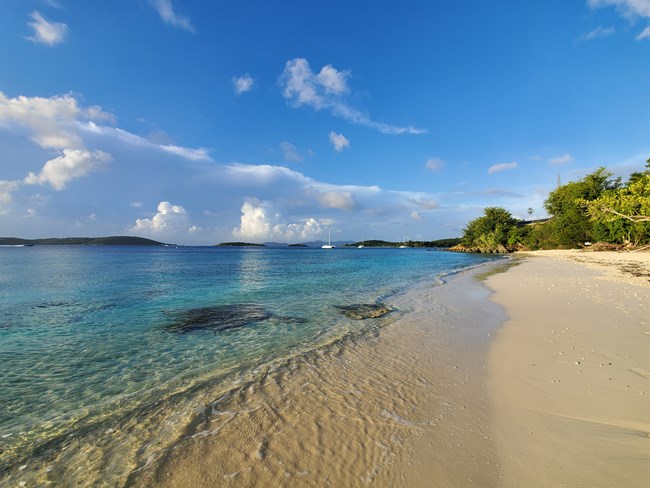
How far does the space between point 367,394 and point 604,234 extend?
82612 millimetres

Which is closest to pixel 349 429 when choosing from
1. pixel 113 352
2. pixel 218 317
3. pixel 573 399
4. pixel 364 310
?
pixel 573 399

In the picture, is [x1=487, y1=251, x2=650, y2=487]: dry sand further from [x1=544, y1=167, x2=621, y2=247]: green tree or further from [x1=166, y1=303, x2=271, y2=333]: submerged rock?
[x1=544, y1=167, x2=621, y2=247]: green tree

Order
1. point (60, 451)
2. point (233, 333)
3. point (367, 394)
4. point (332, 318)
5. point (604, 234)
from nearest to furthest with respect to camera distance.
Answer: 1. point (60, 451)
2. point (367, 394)
3. point (233, 333)
4. point (332, 318)
5. point (604, 234)

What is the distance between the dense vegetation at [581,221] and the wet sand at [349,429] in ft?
52.0

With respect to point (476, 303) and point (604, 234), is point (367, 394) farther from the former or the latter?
point (604, 234)

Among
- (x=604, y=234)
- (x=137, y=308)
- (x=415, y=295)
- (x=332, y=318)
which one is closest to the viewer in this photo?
(x=332, y=318)

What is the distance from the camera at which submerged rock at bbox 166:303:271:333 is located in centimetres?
1216

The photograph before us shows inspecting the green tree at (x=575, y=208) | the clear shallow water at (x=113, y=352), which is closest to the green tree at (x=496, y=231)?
the green tree at (x=575, y=208)

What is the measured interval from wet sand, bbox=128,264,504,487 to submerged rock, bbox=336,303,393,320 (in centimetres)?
506

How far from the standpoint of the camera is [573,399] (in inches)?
223

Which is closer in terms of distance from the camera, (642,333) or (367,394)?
(367,394)

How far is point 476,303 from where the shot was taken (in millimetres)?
16125

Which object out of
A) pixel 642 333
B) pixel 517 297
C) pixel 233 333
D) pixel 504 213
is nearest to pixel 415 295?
pixel 517 297

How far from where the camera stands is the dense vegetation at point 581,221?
A: 19000 mm
